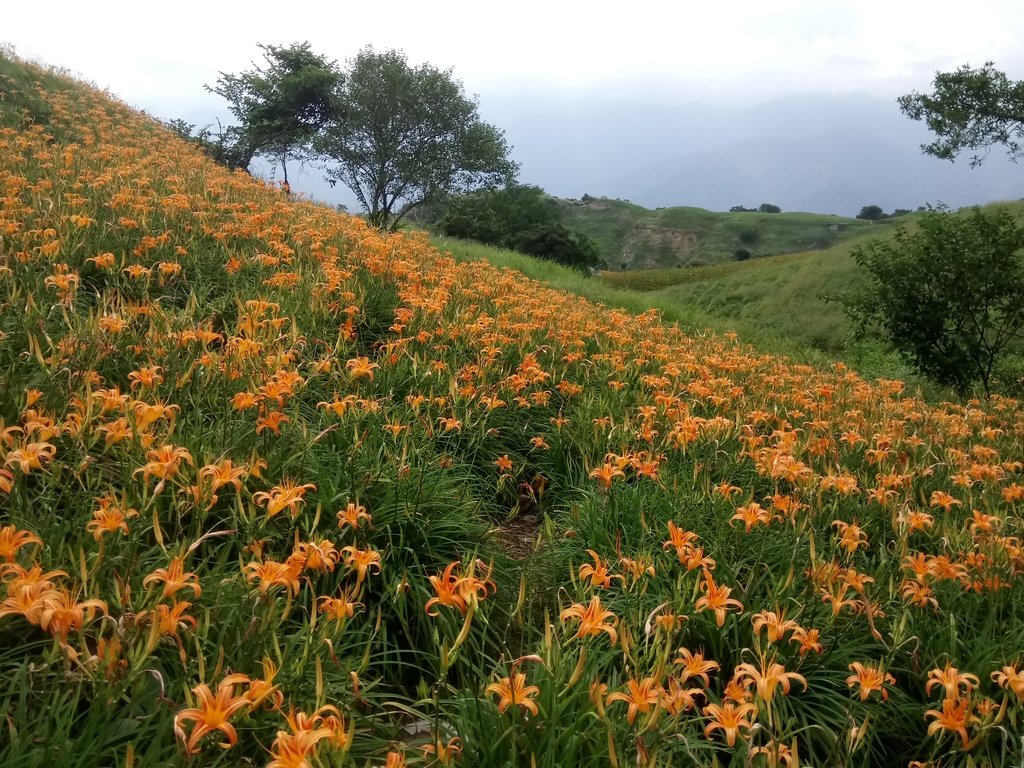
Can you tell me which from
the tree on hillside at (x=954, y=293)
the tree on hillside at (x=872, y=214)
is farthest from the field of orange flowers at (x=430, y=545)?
the tree on hillside at (x=872, y=214)

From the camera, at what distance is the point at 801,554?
101 inches

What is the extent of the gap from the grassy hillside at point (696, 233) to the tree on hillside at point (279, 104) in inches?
1978

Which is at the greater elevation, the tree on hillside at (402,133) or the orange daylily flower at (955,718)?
the tree on hillside at (402,133)

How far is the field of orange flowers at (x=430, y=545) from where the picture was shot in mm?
1469

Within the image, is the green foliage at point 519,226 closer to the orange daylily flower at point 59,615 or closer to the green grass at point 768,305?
the green grass at point 768,305

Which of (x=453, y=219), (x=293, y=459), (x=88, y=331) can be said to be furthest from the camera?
(x=453, y=219)

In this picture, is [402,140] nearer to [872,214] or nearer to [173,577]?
[173,577]

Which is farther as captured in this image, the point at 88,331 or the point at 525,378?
the point at 525,378

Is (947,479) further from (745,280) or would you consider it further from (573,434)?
(745,280)

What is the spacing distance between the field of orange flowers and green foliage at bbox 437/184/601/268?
24980mm

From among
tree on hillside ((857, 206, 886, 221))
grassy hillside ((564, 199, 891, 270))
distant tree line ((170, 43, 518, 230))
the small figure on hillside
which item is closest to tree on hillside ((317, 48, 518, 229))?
distant tree line ((170, 43, 518, 230))

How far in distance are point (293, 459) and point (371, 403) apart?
1.73ft

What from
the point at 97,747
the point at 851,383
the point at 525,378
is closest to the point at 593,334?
the point at 525,378

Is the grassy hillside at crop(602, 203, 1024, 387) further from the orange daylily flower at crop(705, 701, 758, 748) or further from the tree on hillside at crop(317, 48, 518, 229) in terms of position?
the orange daylily flower at crop(705, 701, 758, 748)
